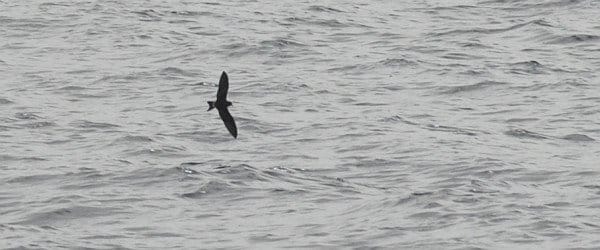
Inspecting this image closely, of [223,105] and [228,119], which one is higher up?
Result: [223,105]

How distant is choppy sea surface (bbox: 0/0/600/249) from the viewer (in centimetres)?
2520

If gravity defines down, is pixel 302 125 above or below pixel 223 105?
below

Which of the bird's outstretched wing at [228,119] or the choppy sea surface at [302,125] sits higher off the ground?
the bird's outstretched wing at [228,119]

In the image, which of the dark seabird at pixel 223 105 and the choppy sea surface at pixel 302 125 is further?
the choppy sea surface at pixel 302 125

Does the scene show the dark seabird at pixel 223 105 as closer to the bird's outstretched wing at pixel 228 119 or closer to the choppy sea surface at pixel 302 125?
the bird's outstretched wing at pixel 228 119

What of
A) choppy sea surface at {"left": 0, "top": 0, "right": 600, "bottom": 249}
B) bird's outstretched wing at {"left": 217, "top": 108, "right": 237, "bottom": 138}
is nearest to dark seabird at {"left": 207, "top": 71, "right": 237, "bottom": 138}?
bird's outstretched wing at {"left": 217, "top": 108, "right": 237, "bottom": 138}

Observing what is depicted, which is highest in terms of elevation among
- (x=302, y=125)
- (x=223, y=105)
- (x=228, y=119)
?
(x=223, y=105)

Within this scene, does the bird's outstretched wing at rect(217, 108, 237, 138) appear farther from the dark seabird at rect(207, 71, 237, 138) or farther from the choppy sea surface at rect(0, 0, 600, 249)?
the choppy sea surface at rect(0, 0, 600, 249)

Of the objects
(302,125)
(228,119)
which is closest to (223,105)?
(228,119)

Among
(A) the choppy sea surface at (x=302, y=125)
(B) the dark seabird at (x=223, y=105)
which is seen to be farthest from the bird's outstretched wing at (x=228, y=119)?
(A) the choppy sea surface at (x=302, y=125)

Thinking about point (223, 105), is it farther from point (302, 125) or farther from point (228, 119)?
point (302, 125)

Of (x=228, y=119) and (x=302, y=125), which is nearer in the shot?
(x=228, y=119)

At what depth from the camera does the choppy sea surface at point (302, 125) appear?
25203 mm

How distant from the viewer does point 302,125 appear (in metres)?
31.9
